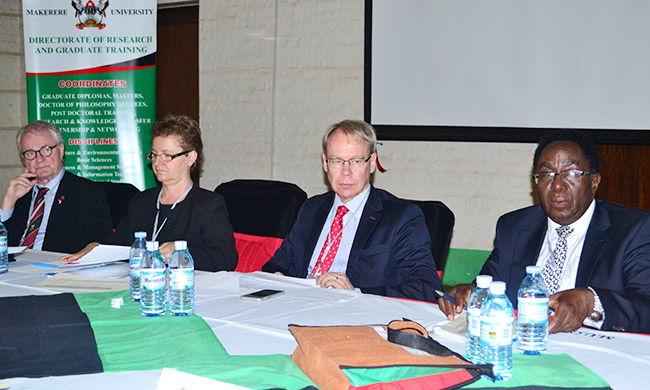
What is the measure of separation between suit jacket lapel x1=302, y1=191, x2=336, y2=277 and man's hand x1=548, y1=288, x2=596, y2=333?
1.25 m

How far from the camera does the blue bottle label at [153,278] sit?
201 cm

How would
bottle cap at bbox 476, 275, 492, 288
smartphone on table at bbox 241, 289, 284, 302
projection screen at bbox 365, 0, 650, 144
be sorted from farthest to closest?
projection screen at bbox 365, 0, 650, 144 → smartphone on table at bbox 241, 289, 284, 302 → bottle cap at bbox 476, 275, 492, 288

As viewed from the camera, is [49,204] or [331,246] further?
[49,204]

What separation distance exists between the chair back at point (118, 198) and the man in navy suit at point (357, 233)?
4.05 feet

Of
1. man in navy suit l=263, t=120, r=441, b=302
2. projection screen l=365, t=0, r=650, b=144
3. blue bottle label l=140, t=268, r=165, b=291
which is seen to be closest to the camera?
blue bottle label l=140, t=268, r=165, b=291

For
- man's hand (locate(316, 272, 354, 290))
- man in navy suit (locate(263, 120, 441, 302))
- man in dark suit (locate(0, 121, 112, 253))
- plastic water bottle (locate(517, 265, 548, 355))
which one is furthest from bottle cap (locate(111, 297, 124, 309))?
man in dark suit (locate(0, 121, 112, 253))

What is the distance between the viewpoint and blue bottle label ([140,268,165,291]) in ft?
6.58

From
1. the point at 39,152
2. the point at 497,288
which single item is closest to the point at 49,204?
the point at 39,152

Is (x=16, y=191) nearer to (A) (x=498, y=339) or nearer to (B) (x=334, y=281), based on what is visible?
(B) (x=334, y=281)

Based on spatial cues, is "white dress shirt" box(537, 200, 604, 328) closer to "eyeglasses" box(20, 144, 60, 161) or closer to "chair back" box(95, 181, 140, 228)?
"chair back" box(95, 181, 140, 228)

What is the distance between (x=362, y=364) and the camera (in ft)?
4.63

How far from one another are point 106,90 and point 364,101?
193cm

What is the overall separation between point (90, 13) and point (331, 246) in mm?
3237

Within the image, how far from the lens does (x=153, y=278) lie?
2006 mm
